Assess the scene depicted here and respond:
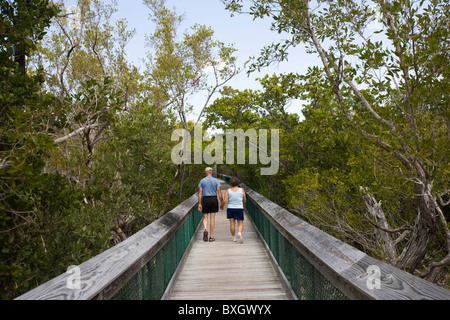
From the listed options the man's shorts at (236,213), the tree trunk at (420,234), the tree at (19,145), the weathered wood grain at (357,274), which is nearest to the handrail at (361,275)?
the weathered wood grain at (357,274)

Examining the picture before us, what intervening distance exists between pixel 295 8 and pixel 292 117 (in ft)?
48.0

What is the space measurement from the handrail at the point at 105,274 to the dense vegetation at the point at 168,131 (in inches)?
74.7

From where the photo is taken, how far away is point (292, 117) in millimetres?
22688

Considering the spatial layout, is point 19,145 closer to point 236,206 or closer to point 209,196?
point 209,196

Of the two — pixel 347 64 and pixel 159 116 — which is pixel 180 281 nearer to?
pixel 347 64

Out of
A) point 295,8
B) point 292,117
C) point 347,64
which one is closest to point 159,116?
point 295,8

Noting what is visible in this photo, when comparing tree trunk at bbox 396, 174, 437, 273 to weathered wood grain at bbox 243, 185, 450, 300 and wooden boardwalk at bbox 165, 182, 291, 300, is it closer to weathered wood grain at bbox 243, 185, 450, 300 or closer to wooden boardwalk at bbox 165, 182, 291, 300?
wooden boardwalk at bbox 165, 182, 291, 300

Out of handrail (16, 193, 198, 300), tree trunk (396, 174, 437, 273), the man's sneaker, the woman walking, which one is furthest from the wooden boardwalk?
tree trunk (396, 174, 437, 273)

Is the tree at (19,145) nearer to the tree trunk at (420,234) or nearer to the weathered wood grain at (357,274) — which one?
the weathered wood grain at (357,274)

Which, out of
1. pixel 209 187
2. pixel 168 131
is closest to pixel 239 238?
pixel 209 187

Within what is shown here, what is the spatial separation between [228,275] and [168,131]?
34.5 ft

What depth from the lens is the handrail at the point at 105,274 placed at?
1747 millimetres

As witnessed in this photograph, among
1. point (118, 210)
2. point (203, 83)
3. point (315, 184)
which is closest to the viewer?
point (118, 210)

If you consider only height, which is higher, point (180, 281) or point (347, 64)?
point (347, 64)
